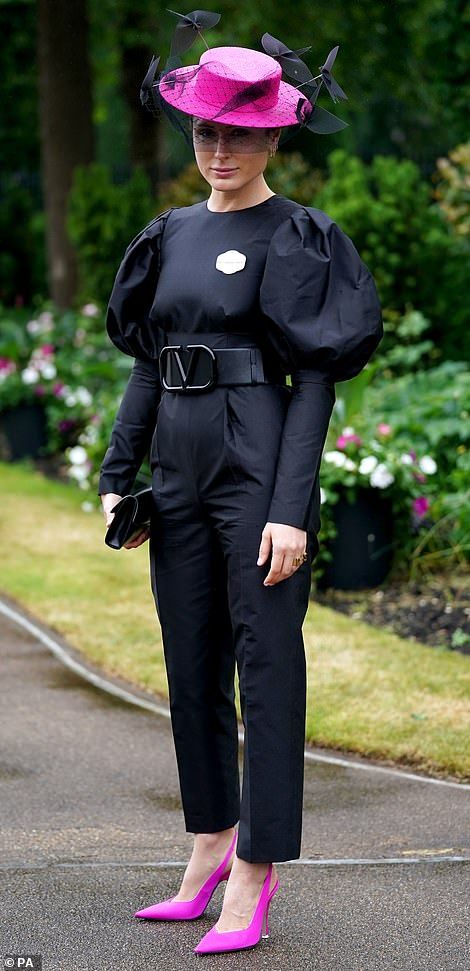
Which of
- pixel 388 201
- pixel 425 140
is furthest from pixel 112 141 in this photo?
pixel 388 201

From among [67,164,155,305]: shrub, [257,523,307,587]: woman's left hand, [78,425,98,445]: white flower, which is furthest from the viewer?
[67,164,155,305]: shrub

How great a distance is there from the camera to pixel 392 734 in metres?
4.62

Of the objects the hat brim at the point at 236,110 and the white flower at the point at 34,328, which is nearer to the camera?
the hat brim at the point at 236,110

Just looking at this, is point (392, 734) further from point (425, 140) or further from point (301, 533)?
point (425, 140)

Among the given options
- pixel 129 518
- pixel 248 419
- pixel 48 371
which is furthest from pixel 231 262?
pixel 48 371

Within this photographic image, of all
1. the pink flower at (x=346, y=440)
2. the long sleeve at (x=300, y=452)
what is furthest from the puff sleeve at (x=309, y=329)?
the pink flower at (x=346, y=440)

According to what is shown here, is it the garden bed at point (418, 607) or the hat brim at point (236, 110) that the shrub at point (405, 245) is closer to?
the garden bed at point (418, 607)

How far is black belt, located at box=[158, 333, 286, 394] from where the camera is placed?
2910 millimetres

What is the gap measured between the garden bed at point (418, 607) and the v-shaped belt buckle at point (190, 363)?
3.02 m

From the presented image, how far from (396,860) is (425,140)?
82.3 feet

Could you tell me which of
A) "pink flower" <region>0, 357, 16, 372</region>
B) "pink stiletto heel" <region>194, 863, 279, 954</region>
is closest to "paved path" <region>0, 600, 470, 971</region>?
"pink stiletto heel" <region>194, 863, 279, 954</region>

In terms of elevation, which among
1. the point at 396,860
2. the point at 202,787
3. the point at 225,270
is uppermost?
the point at 225,270

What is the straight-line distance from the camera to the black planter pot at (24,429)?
1112 cm

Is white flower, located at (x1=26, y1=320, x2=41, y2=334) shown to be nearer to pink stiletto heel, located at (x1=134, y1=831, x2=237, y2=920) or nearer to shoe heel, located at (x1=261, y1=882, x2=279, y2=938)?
pink stiletto heel, located at (x1=134, y1=831, x2=237, y2=920)
